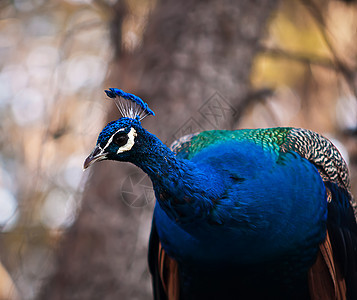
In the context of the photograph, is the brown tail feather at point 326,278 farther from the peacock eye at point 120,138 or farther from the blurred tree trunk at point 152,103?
the blurred tree trunk at point 152,103

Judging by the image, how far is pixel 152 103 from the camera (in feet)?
11.5

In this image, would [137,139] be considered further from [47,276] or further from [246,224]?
[47,276]

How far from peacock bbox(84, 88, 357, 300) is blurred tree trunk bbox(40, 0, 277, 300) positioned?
829 millimetres

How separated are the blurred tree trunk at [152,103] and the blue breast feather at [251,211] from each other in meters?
1.28

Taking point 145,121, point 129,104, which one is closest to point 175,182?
point 129,104

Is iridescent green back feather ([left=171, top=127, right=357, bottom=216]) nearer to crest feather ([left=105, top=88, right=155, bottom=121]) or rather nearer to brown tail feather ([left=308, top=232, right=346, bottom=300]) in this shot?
brown tail feather ([left=308, top=232, right=346, bottom=300])

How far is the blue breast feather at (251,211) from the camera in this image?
1720 mm

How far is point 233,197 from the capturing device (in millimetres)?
1731

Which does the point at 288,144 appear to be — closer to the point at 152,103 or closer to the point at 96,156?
the point at 96,156

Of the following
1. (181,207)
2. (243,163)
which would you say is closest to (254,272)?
(243,163)

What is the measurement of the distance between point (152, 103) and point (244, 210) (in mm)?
1923

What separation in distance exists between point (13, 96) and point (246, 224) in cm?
429

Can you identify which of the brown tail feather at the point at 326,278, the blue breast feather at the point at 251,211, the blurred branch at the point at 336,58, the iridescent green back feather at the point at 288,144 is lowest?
the brown tail feather at the point at 326,278

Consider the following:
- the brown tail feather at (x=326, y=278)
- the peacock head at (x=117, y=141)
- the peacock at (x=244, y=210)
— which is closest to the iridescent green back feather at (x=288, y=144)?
the peacock at (x=244, y=210)
